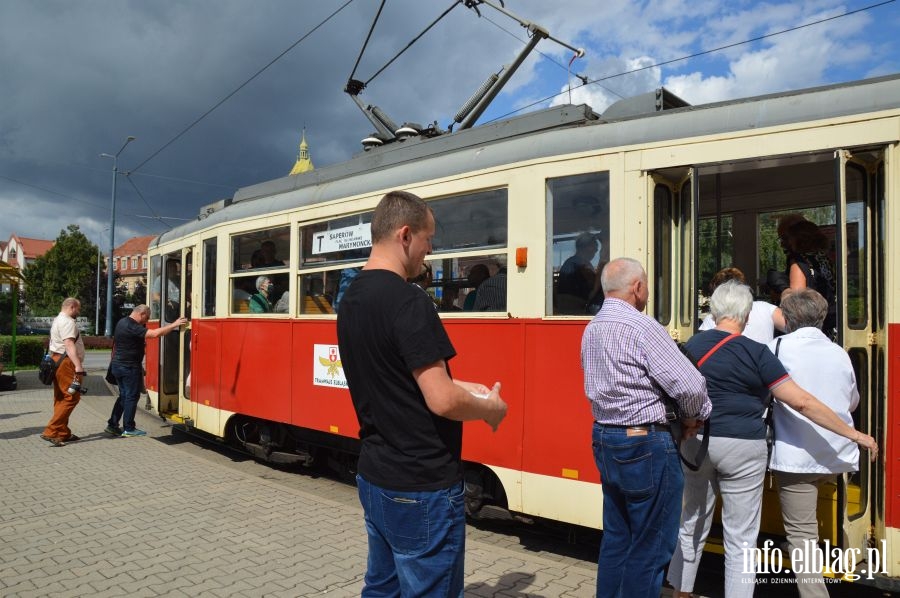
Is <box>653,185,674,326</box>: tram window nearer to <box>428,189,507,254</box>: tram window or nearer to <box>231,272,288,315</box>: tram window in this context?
<box>428,189,507,254</box>: tram window

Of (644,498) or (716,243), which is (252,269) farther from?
(644,498)

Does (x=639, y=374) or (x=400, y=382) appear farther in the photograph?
(x=639, y=374)

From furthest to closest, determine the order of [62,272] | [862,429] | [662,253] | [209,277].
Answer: [62,272] → [209,277] → [662,253] → [862,429]

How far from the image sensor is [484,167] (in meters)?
4.93

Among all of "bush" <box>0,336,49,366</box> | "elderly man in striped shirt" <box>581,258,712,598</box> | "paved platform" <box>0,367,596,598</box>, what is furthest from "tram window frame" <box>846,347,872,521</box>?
"bush" <box>0,336,49,366</box>

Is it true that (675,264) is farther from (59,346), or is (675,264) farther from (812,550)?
(59,346)

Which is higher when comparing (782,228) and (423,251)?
(782,228)

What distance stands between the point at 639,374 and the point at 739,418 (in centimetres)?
78

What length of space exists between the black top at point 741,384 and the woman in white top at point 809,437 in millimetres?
196

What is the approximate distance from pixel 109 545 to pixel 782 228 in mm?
5488

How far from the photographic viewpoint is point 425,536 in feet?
7.00

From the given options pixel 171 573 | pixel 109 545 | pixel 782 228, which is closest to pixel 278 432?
pixel 109 545

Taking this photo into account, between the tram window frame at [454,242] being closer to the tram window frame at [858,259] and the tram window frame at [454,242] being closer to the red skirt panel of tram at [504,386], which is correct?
the red skirt panel of tram at [504,386]

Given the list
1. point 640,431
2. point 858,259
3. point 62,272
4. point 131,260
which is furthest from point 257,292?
point 131,260
